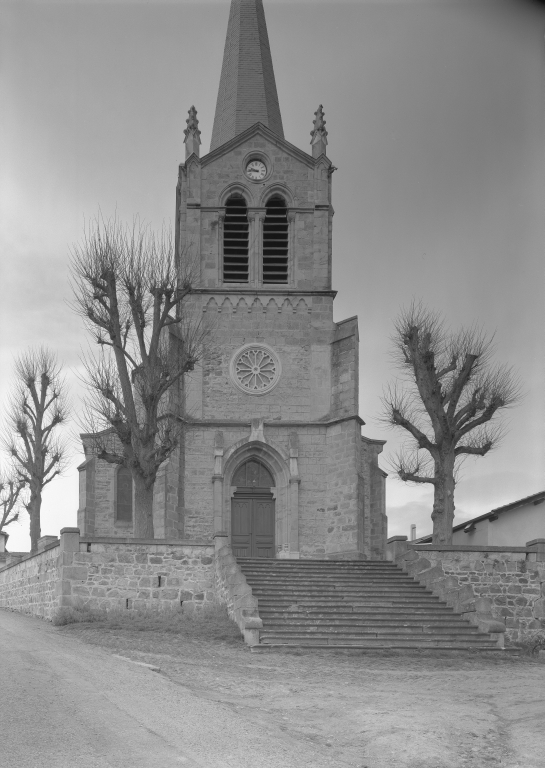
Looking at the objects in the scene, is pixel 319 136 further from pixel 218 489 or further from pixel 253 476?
pixel 218 489

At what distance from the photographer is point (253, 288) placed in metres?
31.6

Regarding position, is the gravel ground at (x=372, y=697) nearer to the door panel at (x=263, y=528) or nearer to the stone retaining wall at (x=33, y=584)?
the stone retaining wall at (x=33, y=584)

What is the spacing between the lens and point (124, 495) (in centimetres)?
3192

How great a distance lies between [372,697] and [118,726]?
419cm

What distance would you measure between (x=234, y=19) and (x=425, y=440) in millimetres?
18866

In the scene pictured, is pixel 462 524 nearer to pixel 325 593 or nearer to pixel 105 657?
pixel 325 593

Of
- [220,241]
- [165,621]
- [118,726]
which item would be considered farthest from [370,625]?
[220,241]

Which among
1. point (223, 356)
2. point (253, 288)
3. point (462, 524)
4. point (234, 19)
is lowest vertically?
point (462, 524)

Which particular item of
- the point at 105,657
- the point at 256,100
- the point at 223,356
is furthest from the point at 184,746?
the point at 256,100

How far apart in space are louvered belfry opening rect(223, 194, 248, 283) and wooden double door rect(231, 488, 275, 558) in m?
6.88

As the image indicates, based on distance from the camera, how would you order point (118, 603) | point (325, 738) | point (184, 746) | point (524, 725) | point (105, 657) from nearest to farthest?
point (184, 746) → point (325, 738) → point (524, 725) → point (105, 657) → point (118, 603)

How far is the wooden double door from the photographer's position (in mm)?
30047

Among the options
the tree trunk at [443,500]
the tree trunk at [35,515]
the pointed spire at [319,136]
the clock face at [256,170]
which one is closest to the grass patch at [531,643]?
the tree trunk at [443,500]

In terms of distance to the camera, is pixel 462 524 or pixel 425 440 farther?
pixel 462 524
